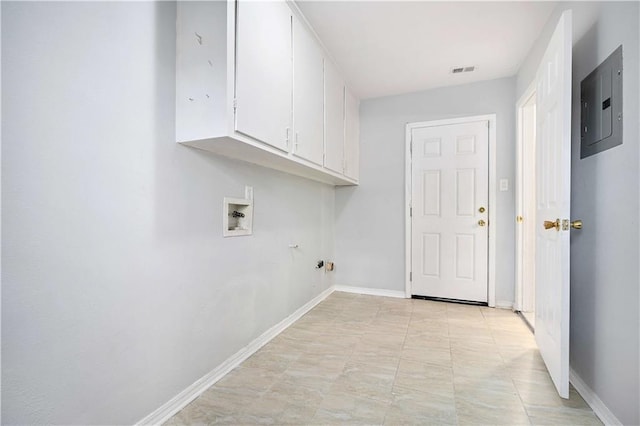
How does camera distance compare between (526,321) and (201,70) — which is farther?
(526,321)

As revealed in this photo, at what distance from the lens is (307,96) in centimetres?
221

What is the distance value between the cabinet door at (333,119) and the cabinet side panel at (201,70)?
129 cm

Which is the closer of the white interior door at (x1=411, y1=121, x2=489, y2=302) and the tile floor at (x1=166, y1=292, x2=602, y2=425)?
the tile floor at (x1=166, y1=292, x2=602, y2=425)


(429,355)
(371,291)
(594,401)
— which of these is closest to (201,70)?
(429,355)

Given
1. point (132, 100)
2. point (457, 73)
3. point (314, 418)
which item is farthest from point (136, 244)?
point (457, 73)

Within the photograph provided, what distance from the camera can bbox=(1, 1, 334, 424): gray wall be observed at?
0.91 metres

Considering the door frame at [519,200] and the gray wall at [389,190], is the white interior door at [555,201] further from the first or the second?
the gray wall at [389,190]

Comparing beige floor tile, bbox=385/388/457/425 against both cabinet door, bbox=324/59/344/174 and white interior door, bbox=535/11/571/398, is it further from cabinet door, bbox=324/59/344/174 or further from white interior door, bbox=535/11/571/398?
cabinet door, bbox=324/59/344/174

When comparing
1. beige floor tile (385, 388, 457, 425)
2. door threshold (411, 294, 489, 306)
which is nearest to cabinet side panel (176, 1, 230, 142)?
beige floor tile (385, 388, 457, 425)

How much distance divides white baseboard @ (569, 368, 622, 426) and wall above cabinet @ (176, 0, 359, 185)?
6.80 feet

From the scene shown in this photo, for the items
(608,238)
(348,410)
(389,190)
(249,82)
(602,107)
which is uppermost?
(249,82)

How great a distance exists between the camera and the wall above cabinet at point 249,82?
1366mm

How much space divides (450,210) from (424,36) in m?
1.73

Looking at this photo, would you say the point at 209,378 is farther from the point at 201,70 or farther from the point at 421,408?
the point at 201,70
